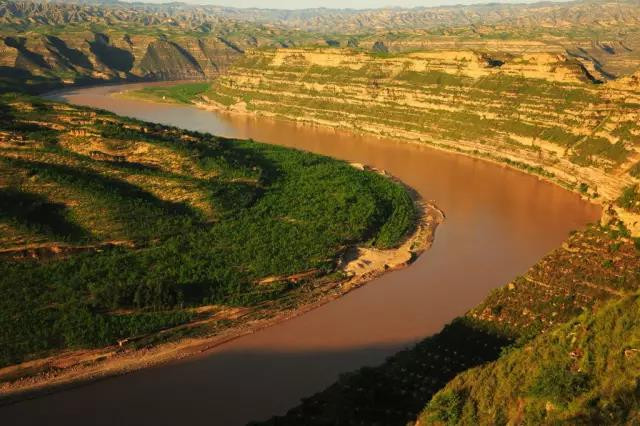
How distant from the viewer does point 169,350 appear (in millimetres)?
30203

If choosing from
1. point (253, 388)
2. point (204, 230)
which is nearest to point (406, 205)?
point (204, 230)

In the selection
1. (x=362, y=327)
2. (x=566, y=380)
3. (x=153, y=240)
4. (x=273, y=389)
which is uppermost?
(x=566, y=380)

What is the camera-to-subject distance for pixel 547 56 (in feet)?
252

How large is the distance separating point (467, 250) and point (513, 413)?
89.9 ft

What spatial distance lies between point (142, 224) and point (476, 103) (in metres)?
53.1

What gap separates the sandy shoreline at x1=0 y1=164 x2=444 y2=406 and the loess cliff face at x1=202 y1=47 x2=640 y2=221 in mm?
28543

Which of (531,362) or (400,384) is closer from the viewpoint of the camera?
(531,362)

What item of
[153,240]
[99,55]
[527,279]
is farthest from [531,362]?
[99,55]

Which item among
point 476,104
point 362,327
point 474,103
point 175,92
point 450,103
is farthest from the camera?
point 175,92

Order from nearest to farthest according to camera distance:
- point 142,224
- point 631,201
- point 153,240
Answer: point 631,201 → point 153,240 → point 142,224

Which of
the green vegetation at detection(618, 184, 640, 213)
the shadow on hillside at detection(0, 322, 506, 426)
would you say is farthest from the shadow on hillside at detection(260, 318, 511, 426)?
the green vegetation at detection(618, 184, 640, 213)

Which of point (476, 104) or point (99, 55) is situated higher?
point (99, 55)

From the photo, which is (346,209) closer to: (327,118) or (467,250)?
(467,250)

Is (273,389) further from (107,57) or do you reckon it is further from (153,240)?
(107,57)
